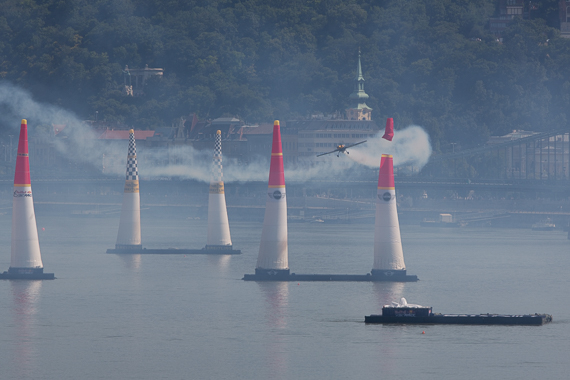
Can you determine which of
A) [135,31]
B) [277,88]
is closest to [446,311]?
[277,88]

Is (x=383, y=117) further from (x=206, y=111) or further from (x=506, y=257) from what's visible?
(x=506, y=257)

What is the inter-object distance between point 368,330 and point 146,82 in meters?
143

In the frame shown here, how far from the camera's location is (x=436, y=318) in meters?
46.6

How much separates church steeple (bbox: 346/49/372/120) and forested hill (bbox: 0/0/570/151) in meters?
1.10

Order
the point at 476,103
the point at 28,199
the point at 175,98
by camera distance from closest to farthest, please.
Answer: the point at 28,199 → the point at 476,103 → the point at 175,98

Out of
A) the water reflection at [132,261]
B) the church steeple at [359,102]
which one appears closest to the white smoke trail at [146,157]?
the church steeple at [359,102]

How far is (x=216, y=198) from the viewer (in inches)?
2472

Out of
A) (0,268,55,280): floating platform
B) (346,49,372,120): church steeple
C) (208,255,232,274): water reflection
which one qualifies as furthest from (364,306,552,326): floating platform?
(346,49,372,120): church steeple

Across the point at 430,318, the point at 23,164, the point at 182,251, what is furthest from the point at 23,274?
the point at 182,251

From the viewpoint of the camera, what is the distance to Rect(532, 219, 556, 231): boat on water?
110 meters

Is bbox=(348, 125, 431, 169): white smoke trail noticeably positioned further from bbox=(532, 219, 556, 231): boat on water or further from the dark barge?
the dark barge

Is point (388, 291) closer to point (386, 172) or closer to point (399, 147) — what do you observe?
point (386, 172)

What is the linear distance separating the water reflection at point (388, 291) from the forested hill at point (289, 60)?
100863mm

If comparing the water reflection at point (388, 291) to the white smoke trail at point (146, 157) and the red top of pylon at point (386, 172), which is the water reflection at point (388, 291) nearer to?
the red top of pylon at point (386, 172)
